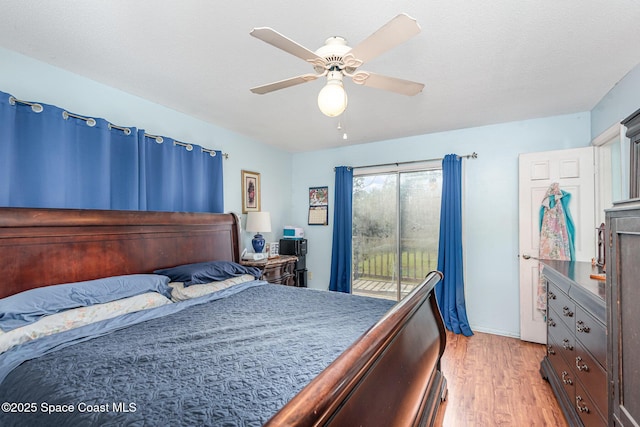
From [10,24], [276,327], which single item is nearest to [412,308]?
[276,327]

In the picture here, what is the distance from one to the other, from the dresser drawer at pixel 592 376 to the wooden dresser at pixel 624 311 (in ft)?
1.04

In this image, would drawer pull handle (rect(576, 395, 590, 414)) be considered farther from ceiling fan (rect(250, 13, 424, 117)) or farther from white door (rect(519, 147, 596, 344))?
ceiling fan (rect(250, 13, 424, 117))

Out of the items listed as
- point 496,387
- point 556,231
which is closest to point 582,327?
point 496,387

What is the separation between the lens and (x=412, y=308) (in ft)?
4.83

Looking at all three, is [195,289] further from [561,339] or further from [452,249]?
[452,249]

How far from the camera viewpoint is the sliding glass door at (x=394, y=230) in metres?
4.09

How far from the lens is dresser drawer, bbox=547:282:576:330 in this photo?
1968mm

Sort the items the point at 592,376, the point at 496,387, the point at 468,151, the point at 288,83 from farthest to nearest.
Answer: the point at 468,151
the point at 496,387
the point at 288,83
the point at 592,376

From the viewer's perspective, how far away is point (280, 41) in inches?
53.1

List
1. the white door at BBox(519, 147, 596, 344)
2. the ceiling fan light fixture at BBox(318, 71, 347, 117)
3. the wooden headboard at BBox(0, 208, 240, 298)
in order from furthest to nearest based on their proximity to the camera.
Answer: the white door at BBox(519, 147, 596, 344), the wooden headboard at BBox(0, 208, 240, 298), the ceiling fan light fixture at BBox(318, 71, 347, 117)

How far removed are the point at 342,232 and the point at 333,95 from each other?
10.2 feet

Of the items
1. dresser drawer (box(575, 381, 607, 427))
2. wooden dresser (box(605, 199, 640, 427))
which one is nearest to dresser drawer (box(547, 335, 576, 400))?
dresser drawer (box(575, 381, 607, 427))

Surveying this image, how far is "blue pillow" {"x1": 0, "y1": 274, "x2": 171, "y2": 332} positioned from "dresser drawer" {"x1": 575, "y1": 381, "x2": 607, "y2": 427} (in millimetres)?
2789

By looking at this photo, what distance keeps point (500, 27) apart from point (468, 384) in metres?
2.64
